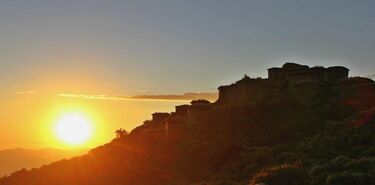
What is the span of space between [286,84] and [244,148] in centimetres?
1774

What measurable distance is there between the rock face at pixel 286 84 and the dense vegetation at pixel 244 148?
4.47ft

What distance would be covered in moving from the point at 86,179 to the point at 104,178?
3.60 m

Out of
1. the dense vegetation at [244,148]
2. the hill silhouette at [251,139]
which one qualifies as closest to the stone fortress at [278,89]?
the hill silhouette at [251,139]

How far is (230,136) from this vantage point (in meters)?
61.7

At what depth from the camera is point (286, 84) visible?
6919cm

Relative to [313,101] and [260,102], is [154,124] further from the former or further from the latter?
[313,101]

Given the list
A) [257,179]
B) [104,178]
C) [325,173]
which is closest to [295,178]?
[257,179]

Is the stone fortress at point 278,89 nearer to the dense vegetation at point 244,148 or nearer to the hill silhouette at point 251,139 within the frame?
the hill silhouette at point 251,139

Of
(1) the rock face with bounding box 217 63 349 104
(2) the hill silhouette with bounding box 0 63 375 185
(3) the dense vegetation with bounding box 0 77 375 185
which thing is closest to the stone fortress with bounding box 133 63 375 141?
(1) the rock face with bounding box 217 63 349 104

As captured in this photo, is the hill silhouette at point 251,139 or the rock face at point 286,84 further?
the rock face at point 286,84

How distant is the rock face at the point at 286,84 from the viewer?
65.5 meters

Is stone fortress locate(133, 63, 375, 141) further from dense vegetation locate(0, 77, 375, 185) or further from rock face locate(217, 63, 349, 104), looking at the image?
dense vegetation locate(0, 77, 375, 185)

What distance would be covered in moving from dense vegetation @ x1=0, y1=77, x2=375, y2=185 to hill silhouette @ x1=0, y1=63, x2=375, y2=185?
0.30 feet

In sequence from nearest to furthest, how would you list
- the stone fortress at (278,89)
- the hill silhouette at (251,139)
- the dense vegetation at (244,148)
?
1. the dense vegetation at (244,148)
2. the hill silhouette at (251,139)
3. the stone fortress at (278,89)
